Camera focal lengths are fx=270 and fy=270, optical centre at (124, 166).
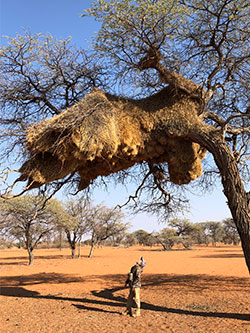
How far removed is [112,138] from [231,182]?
3.03 m

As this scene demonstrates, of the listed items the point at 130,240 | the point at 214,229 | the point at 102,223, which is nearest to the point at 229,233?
the point at 214,229

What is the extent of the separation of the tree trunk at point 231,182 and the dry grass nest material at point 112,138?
51 centimetres

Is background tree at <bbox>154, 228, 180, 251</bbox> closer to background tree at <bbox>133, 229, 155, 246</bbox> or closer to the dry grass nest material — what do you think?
background tree at <bbox>133, 229, 155, 246</bbox>

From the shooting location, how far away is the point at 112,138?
19.9 ft

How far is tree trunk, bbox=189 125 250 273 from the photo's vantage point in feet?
20.1

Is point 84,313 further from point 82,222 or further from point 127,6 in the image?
point 82,222

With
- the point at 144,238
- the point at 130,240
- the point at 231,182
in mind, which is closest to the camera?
the point at 231,182

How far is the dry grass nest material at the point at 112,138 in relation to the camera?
5.84m

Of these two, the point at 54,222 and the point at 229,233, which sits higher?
the point at 54,222

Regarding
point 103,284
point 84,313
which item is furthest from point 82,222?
point 84,313

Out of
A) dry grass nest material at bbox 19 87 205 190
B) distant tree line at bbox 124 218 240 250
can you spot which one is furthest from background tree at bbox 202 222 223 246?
dry grass nest material at bbox 19 87 205 190

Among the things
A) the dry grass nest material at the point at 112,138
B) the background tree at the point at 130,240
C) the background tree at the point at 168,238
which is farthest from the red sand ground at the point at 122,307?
the background tree at the point at 130,240

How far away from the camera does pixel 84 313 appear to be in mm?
7289

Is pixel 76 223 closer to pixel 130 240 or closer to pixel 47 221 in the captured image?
pixel 47 221
